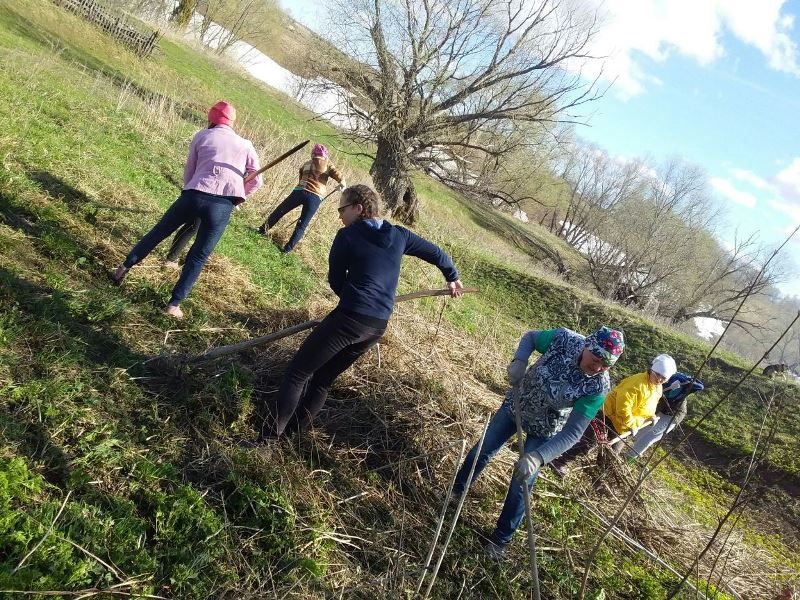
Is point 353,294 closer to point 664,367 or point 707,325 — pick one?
point 664,367

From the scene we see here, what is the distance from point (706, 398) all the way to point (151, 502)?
37.0 ft

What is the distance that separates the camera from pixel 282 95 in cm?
2873

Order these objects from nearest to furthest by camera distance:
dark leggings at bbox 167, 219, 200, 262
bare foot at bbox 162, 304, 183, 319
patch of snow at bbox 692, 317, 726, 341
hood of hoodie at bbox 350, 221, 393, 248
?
hood of hoodie at bbox 350, 221, 393, 248, bare foot at bbox 162, 304, 183, 319, dark leggings at bbox 167, 219, 200, 262, patch of snow at bbox 692, 317, 726, 341

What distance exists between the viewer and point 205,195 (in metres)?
4.47

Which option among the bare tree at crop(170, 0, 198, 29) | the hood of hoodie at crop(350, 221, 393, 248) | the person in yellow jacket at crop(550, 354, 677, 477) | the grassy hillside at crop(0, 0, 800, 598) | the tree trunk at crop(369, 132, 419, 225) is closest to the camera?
the grassy hillside at crop(0, 0, 800, 598)

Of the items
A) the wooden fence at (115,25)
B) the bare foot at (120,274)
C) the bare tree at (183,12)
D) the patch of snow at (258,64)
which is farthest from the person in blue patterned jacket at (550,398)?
the bare tree at (183,12)

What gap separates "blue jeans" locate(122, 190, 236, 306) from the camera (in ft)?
14.7

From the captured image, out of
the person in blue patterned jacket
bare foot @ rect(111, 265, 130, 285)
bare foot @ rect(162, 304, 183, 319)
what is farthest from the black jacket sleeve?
bare foot @ rect(111, 265, 130, 285)

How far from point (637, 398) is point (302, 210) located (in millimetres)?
4733

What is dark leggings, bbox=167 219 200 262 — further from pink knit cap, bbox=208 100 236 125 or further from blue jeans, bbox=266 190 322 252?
blue jeans, bbox=266 190 322 252

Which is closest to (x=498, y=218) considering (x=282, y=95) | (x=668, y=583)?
(x=282, y=95)

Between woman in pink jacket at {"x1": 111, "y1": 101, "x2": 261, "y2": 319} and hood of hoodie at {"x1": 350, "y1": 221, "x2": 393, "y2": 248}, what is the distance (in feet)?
5.41

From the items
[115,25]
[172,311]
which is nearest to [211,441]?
Result: [172,311]

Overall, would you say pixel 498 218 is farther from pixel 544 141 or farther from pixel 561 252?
pixel 544 141
